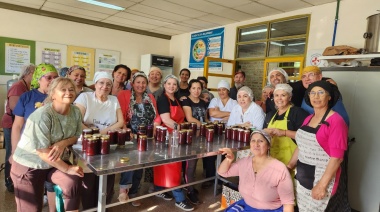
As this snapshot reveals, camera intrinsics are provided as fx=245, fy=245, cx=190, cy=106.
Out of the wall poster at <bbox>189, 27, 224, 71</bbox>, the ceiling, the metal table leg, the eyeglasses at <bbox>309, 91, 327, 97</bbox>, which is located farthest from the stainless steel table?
the wall poster at <bbox>189, 27, 224, 71</bbox>

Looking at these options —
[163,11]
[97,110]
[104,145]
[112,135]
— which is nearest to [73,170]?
[104,145]

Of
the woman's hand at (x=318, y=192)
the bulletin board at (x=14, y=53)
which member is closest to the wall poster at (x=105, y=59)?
the bulletin board at (x=14, y=53)

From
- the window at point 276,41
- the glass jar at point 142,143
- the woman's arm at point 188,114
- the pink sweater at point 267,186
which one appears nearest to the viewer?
the pink sweater at point 267,186

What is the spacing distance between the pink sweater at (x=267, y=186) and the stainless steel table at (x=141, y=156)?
0.28m

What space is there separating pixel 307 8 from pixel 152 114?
3.33 meters

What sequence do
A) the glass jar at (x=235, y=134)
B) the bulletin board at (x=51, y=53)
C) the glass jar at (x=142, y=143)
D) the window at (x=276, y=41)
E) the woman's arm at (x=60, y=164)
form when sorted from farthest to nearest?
the bulletin board at (x=51, y=53) → the window at (x=276, y=41) → the glass jar at (x=235, y=134) → the glass jar at (x=142, y=143) → the woman's arm at (x=60, y=164)

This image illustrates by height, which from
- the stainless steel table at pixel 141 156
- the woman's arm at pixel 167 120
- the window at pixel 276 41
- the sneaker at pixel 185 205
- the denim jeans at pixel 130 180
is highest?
the window at pixel 276 41

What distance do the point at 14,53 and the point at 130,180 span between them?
4.32 m

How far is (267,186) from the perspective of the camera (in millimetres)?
1704

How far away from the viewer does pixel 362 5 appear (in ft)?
11.3

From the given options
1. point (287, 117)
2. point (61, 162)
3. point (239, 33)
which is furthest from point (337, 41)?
point (61, 162)

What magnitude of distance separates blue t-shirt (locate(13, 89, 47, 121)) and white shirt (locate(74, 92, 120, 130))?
11.5 inches

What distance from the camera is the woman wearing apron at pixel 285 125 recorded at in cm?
200

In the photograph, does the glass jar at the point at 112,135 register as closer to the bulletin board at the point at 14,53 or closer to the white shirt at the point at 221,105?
the white shirt at the point at 221,105
